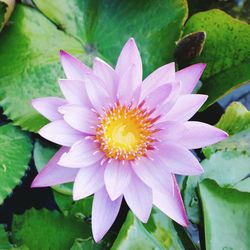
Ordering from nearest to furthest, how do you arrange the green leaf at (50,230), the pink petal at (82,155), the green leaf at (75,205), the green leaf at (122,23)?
1. the pink petal at (82,155)
2. the green leaf at (50,230)
3. the green leaf at (75,205)
4. the green leaf at (122,23)

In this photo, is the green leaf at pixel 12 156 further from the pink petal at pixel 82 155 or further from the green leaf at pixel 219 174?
the green leaf at pixel 219 174

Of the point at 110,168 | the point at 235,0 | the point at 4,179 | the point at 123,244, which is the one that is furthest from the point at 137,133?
the point at 235,0

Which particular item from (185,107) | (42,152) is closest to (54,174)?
(42,152)

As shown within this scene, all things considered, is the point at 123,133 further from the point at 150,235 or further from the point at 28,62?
the point at 28,62

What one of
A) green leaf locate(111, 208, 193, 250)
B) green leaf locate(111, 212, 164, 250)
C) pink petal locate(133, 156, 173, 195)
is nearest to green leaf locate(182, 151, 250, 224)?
green leaf locate(111, 208, 193, 250)

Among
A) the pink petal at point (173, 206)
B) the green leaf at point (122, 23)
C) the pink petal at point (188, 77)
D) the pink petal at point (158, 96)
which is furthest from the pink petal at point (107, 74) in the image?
the green leaf at point (122, 23)

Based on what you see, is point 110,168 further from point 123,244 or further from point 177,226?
point 177,226

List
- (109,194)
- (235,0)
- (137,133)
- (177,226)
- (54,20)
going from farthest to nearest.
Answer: (235,0) < (54,20) < (177,226) < (137,133) < (109,194)
